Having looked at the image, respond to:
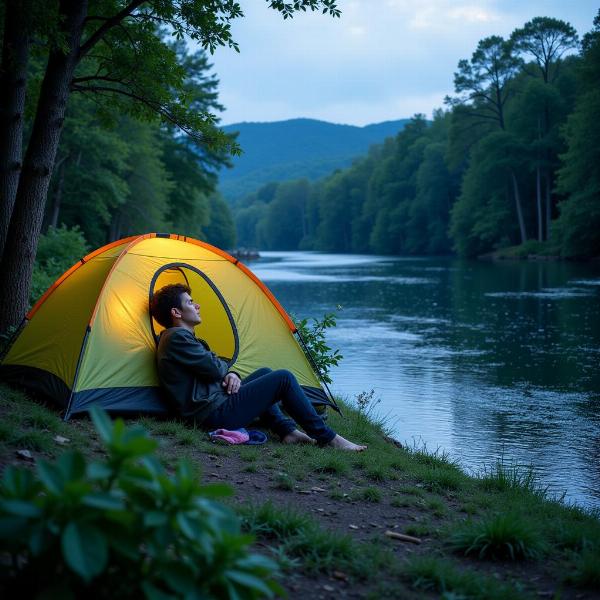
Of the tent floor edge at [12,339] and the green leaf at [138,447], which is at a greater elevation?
the green leaf at [138,447]

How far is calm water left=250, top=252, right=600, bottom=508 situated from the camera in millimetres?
7453

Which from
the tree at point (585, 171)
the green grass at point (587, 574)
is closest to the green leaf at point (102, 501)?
the green grass at point (587, 574)

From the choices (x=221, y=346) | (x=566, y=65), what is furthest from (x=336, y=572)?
(x=566, y=65)

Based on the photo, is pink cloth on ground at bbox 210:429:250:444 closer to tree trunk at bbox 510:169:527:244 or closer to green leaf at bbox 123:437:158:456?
green leaf at bbox 123:437:158:456

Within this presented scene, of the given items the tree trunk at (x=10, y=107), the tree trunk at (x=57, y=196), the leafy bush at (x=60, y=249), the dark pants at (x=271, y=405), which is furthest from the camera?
the tree trunk at (x=57, y=196)

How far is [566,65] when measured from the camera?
48.7 m

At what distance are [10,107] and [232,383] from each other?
4359mm

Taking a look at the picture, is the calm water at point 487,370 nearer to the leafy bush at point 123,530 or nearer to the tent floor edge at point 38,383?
the tent floor edge at point 38,383

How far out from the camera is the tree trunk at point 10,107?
788 centimetres

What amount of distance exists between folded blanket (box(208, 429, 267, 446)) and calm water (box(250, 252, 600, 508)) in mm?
2101

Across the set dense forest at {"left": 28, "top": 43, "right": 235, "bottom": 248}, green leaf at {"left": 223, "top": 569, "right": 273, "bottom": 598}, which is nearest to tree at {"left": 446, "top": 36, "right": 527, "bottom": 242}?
dense forest at {"left": 28, "top": 43, "right": 235, "bottom": 248}

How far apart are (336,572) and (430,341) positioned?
1185 cm

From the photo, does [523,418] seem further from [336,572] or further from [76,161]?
[76,161]

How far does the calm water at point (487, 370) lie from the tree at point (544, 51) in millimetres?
23833
